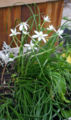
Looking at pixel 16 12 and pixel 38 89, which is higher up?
pixel 16 12

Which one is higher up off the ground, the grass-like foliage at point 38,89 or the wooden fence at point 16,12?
the wooden fence at point 16,12

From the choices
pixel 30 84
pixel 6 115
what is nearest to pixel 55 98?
pixel 30 84

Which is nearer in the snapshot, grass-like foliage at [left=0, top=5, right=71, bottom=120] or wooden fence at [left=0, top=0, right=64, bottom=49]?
grass-like foliage at [left=0, top=5, right=71, bottom=120]

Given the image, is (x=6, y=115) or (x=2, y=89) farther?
(x=2, y=89)

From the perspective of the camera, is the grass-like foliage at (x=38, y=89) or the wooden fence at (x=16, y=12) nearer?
the grass-like foliage at (x=38, y=89)

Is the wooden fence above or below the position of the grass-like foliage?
above

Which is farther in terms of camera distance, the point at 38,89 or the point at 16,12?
the point at 16,12

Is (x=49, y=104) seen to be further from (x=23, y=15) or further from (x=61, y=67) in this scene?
(x=23, y=15)

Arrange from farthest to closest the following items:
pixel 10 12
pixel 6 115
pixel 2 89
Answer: pixel 10 12, pixel 2 89, pixel 6 115
